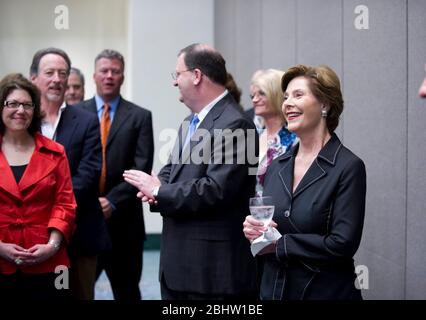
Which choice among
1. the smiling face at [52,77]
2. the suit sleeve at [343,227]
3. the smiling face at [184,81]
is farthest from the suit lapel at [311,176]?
the smiling face at [52,77]

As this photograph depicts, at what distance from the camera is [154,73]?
8477 millimetres

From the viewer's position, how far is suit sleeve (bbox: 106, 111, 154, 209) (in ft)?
15.6

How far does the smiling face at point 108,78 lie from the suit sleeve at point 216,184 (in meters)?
1.85

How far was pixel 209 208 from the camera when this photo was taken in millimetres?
3254

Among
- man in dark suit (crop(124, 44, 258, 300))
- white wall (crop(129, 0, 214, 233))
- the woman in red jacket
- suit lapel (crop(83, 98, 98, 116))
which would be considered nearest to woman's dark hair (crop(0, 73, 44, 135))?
the woman in red jacket

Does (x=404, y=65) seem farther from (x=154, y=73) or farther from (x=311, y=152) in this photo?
(x=154, y=73)

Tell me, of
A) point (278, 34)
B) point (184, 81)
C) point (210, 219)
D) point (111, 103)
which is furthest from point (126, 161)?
point (278, 34)

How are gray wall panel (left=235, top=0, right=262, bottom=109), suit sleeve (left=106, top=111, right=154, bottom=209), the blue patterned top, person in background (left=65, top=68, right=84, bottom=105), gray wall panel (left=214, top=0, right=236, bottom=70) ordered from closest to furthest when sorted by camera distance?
the blue patterned top → suit sleeve (left=106, top=111, right=154, bottom=209) → person in background (left=65, top=68, right=84, bottom=105) → gray wall panel (left=235, top=0, right=262, bottom=109) → gray wall panel (left=214, top=0, right=236, bottom=70)

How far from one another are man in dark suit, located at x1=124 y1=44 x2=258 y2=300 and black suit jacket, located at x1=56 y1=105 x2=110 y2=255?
0.84 m

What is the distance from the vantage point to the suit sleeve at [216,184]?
322 centimetres

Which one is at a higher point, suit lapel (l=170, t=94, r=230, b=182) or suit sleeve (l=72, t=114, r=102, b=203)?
suit lapel (l=170, t=94, r=230, b=182)

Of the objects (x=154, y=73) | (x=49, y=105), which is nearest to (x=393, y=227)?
(x=49, y=105)

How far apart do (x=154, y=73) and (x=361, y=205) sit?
19.7ft

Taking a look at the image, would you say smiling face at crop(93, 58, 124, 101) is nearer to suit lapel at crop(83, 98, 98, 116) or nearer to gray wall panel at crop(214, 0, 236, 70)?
suit lapel at crop(83, 98, 98, 116)
